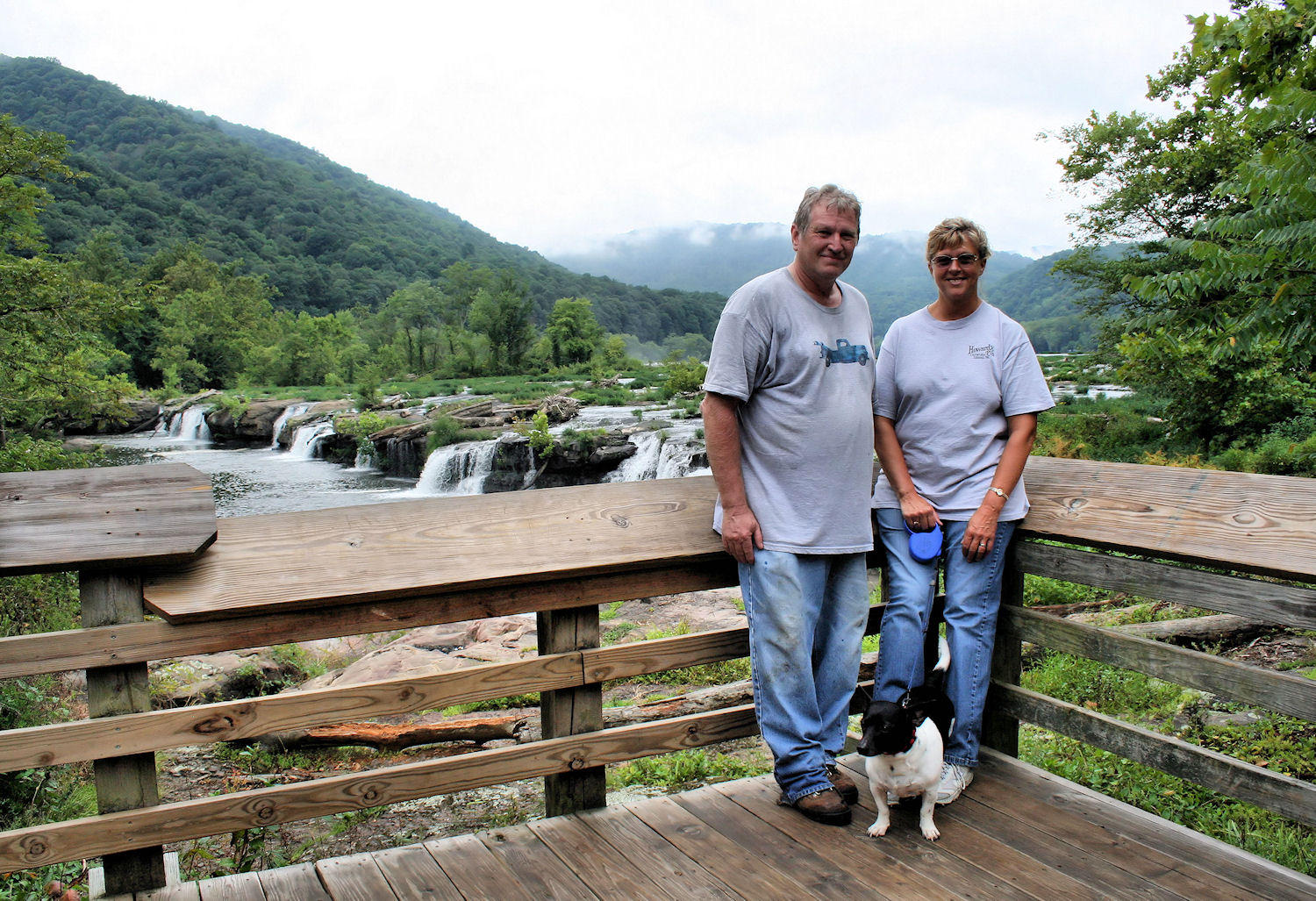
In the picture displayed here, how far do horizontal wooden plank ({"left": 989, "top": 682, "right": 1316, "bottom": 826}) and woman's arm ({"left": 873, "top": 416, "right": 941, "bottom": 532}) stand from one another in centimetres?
69

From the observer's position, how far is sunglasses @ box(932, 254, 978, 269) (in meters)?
2.66

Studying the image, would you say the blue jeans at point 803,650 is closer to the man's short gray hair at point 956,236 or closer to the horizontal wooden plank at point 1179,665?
the horizontal wooden plank at point 1179,665

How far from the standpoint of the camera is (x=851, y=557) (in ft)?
8.63

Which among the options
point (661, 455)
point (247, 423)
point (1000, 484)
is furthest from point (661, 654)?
point (247, 423)

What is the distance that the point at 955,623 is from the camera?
2.73m

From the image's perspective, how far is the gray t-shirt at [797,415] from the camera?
246cm

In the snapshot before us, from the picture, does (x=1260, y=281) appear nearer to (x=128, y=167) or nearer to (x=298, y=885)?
(x=298, y=885)

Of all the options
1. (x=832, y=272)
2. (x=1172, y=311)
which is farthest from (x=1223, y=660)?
(x=1172, y=311)

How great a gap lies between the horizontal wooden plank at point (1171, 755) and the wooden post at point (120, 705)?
8.14 feet

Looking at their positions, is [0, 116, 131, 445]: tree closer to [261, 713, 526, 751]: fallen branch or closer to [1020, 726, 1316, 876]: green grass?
[261, 713, 526, 751]: fallen branch

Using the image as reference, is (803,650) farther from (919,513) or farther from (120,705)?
(120,705)

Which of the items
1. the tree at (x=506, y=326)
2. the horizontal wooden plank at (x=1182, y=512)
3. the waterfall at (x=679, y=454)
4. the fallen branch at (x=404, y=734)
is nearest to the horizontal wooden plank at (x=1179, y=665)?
the horizontal wooden plank at (x=1182, y=512)

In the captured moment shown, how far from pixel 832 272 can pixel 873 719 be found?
1.23 m

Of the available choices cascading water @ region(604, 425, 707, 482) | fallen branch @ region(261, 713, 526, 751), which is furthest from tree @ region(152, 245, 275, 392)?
fallen branch @ region(261, 713, 526, 751)
